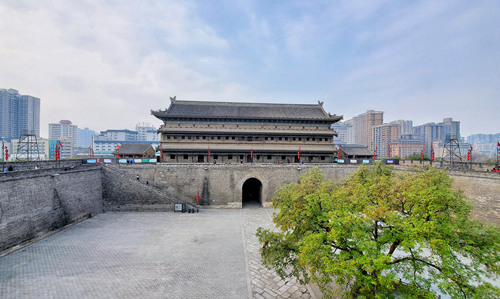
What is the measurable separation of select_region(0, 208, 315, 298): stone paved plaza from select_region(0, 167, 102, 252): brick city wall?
1.02 meters

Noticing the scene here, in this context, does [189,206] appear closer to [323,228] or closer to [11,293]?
[11,293]

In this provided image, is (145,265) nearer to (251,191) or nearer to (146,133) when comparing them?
(251,191)

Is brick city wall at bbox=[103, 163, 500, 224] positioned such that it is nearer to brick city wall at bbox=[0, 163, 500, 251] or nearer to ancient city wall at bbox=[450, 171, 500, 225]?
brick city wall at bbox=[0, 163, 500, 251]

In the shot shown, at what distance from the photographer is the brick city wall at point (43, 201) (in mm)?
12613

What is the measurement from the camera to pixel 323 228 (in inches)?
314

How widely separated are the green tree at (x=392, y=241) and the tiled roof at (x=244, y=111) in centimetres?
1989

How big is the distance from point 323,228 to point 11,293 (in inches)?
526

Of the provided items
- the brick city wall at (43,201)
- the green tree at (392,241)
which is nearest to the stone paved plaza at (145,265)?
the brick city wall at (43,201)

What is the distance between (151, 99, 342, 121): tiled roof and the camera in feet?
87.0

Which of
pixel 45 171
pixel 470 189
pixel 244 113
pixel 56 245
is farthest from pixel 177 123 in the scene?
pixel 470 189

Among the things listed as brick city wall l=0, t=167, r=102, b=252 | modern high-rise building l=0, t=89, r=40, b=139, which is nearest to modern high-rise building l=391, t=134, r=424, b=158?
brick city wall l=0, t=167, r=102, b=252

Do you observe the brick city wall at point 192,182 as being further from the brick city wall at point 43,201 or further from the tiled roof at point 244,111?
the tiled roof at point 244,111

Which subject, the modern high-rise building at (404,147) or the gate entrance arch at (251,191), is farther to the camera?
the modern high-rise building at (404,147)

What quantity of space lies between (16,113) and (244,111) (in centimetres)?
10119
